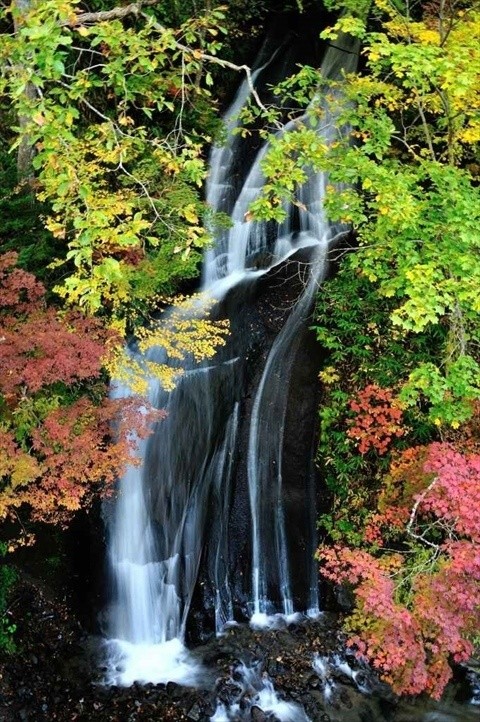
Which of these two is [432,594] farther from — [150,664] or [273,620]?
[150,664]

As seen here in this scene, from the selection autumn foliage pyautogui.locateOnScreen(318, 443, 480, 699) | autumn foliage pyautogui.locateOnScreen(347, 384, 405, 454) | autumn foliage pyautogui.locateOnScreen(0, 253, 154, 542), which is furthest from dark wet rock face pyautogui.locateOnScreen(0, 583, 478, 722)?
autumn foliage pyautogui.locateOnScreen(347, 384, 405, 454)

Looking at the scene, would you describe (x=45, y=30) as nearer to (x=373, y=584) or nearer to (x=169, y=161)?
(x=169, y=161)

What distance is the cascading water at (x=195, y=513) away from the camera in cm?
788

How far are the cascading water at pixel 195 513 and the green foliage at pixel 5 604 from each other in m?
1.33

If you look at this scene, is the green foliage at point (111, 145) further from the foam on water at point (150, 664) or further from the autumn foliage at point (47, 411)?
the foam on water at point (150, 664)

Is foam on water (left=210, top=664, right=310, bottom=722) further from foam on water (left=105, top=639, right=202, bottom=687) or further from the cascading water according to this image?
the cascading water

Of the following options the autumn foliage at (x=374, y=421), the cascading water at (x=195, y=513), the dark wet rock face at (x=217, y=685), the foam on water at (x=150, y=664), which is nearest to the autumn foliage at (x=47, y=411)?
the cascading water at (x=195, y=513)

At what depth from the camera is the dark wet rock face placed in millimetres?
6625

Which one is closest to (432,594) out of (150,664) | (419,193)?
(150,664)

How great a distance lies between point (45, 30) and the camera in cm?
398

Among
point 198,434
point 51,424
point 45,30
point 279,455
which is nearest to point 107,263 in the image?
point 45,30

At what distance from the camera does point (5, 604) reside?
281 inches

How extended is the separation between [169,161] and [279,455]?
474 centimetres

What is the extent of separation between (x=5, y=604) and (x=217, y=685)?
9.55ft
